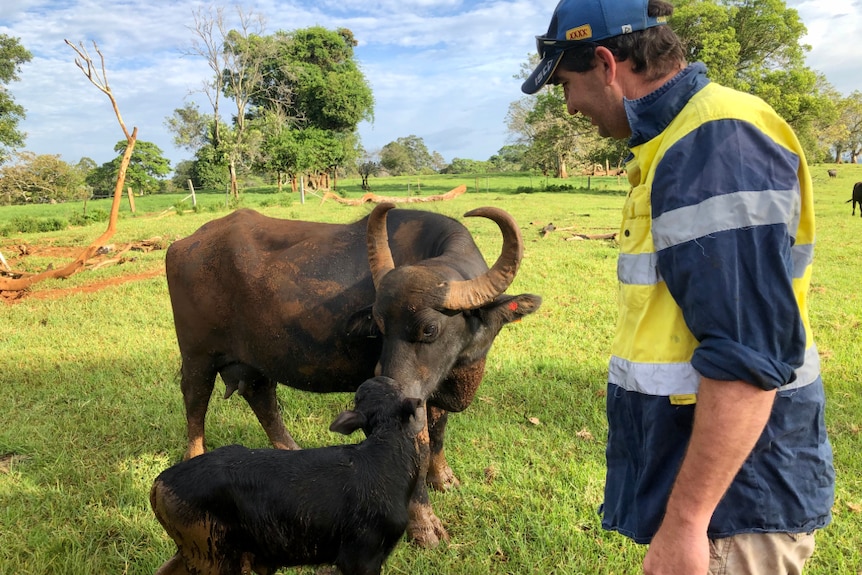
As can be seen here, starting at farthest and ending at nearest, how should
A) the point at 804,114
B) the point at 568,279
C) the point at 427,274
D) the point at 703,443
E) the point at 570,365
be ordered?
the point at 804,114 < the point at 568,279 < the point at 570,365 < the point at 427,274 < the point at 703,443

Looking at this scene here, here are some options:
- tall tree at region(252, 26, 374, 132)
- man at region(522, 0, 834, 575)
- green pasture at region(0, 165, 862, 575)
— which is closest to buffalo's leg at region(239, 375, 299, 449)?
green pasture at region(0, 165, 862, 575)

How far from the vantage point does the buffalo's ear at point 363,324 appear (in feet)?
12.1

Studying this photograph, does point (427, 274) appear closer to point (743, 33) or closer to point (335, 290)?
point (335, 290)

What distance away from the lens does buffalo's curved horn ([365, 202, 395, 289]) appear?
3.69 meters

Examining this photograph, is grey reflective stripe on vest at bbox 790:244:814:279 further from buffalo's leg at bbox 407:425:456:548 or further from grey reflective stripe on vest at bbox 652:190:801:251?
buffalo's leg at bbox 407:425:456:548

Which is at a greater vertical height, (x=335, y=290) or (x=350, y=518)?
(x=335, y=290)

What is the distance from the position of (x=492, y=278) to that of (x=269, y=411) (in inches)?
108

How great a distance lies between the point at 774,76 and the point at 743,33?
3493 mm

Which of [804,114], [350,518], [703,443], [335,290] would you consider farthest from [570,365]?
[804,114]

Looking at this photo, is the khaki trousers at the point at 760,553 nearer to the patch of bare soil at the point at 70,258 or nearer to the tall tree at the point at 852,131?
the patch of bare soil at the point at 70,258

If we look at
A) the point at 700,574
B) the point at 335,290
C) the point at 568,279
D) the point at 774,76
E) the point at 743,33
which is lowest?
the point at 568,279

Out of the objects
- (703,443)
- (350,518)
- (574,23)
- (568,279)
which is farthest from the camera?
(568,279)

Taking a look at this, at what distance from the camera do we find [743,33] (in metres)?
33.4

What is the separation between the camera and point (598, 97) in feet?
6.26
